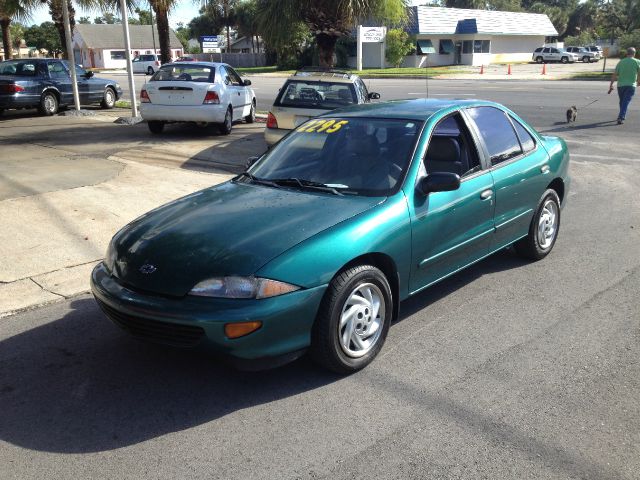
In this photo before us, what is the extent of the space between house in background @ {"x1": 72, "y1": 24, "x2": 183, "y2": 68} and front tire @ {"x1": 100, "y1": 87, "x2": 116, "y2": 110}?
64.2m

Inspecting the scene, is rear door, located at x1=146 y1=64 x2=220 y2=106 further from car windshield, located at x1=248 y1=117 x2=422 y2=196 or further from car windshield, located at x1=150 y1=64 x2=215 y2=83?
car windshield, located at x1=248 y1=117 x2=422 y2=196

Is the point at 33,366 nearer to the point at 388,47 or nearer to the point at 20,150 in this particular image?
the point at 20,150

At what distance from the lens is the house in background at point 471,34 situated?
56.0 metres

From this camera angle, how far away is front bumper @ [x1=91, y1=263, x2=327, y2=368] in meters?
3.40

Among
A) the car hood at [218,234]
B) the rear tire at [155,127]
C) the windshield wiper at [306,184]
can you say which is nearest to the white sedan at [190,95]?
the rear tire at [155,127]

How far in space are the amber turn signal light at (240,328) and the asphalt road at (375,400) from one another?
33 cm

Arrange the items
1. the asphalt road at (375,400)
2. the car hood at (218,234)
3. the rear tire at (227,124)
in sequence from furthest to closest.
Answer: the rear tire at (227,124), the car hood at (218,234), the asphalt road at (375,400)

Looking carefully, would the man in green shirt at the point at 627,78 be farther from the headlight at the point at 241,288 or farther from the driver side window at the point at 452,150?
the headlight at the point at 241,288

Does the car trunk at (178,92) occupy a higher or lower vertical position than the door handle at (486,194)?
higher

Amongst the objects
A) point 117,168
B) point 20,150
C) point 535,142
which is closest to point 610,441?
point 535,142

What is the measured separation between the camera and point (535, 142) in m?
5.92

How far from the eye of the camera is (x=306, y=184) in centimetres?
452

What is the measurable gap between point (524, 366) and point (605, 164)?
27.0 feet

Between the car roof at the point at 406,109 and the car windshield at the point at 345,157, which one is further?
the car roof at the point at 406,109
